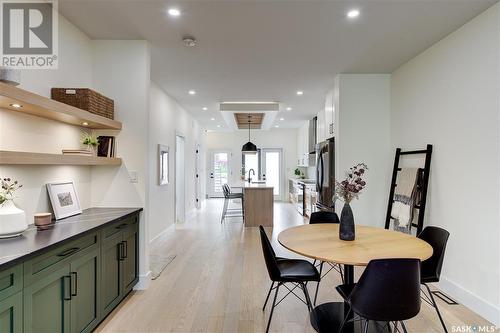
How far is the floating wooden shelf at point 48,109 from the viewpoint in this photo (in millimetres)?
1733

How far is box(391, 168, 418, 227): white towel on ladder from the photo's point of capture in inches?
134

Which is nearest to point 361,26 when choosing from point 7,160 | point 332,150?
point 332,150

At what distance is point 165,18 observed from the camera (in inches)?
103

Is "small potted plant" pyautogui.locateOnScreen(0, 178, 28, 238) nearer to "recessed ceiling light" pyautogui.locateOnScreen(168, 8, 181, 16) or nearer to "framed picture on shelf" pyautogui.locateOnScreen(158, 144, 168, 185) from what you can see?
"recessed ceiling light" pyautogui.locateOnScreen(168, 8, 181, 16)

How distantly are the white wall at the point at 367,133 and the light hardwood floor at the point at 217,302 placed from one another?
1.18 meters

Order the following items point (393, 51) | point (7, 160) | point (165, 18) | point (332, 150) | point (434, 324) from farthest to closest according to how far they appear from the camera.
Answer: point (332, 150)
point (393, 51)
point (165, 18)
point (434, 324)
point (7, 160)

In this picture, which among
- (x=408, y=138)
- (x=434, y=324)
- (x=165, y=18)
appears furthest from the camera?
(x=408, y=138)

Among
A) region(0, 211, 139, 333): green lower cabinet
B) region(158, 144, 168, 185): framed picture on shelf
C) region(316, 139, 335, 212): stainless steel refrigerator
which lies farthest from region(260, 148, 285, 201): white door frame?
region(0, 211, 139, 333): green lower cabinet

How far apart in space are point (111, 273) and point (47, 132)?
1.35m

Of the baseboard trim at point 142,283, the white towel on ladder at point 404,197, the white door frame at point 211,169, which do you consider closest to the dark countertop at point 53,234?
the baseboard trim at point 142,283

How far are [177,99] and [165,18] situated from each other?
3233 millimetres

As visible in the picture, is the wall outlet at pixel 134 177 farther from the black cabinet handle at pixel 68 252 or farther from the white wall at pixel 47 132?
the black cabinet handle at pixel 68 252

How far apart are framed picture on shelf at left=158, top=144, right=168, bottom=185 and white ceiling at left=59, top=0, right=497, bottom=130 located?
120 centimetres

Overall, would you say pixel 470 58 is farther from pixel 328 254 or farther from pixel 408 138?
pixel 328 254
